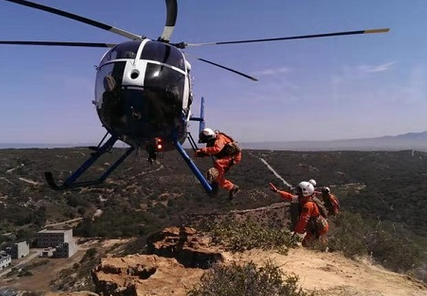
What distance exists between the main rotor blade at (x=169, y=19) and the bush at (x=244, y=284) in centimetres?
464

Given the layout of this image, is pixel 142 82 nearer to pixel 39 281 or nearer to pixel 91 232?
pixel 39 281

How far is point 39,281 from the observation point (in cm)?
3531

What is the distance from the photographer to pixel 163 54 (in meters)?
7.15

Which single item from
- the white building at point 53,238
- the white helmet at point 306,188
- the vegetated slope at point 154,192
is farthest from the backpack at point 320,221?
the white building at point 53,238

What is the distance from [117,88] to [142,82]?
44 centimetres

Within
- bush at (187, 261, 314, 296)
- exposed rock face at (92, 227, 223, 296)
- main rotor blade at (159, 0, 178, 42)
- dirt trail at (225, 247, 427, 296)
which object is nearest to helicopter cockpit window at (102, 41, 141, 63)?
main rotor blade at (159, 0, 178, 42)

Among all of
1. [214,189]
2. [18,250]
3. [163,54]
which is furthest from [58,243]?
[163,54]

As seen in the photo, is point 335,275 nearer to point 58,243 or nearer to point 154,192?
point 58,243

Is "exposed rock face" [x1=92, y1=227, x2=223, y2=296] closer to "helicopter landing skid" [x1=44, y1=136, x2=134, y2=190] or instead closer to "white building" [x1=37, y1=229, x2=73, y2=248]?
"helicopter landing skid" [x1=44, y1=136, x2=134, y2=190]

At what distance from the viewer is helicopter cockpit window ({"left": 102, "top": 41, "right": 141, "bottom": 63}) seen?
22.9 feet

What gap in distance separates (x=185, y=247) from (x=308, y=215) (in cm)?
347

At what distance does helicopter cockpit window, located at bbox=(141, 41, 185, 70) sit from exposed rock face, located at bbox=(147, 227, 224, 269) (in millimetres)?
4821

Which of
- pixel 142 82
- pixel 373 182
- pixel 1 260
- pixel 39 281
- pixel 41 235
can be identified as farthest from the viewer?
pixel 373 182

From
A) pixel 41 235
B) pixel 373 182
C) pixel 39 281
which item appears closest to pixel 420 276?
pixel 39 281
